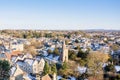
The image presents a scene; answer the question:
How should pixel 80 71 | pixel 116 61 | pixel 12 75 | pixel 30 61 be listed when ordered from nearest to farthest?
pixel 12 75 < pixel 80 71 < pixel 30 61 < pixel 116 61

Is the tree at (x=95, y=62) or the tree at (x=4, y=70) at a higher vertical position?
the tree at (x=4, y=70)

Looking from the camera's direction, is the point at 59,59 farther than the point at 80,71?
Yes

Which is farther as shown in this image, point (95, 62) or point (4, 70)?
point (95, 62)

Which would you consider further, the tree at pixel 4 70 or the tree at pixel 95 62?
the tree at pixel 95 62

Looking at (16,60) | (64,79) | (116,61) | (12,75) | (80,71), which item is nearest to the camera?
(12,75)

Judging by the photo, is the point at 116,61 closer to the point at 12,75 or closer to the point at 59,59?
the point at 59,59

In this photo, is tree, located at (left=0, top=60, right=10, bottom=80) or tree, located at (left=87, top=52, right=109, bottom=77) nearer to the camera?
tree, located at (left=0, top=60, right=10, bottom=80)

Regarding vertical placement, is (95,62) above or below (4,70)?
below

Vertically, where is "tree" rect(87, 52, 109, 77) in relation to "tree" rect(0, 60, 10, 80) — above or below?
below

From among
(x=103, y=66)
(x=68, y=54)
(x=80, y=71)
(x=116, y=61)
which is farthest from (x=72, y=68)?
(x=116, y=61)

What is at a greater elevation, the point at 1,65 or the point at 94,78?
the point at 1,65

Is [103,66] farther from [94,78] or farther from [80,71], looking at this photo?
[94,78]
